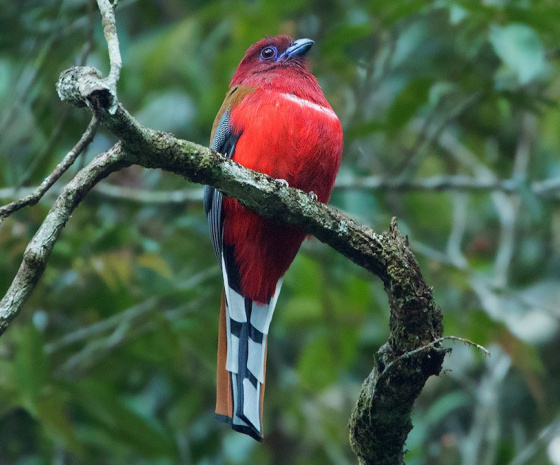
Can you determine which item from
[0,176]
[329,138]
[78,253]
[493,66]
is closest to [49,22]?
[0,176]

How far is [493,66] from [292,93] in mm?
2080

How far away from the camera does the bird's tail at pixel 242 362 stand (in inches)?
119

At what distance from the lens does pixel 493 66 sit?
5.18m

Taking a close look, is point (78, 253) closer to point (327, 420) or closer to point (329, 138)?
point (329, 138)

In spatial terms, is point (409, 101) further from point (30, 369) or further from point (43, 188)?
point (43, 188)

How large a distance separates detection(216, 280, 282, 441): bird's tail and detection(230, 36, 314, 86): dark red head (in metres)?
1.14

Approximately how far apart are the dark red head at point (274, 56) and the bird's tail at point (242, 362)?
3.73 feet

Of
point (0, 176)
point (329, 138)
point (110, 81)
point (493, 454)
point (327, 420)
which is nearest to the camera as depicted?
point (110, 81)

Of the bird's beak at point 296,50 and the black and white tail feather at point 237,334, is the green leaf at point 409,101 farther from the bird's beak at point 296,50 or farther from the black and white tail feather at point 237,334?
the black and white tail feather at point 237,334

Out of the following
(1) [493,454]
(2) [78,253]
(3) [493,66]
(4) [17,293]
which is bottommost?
(4) [17,293]

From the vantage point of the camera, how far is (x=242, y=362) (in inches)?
128

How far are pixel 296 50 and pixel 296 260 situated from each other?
3.92ft

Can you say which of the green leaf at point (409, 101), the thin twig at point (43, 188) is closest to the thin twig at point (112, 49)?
the thin twig at point (43, 188)

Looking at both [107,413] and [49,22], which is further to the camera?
[49,22]
